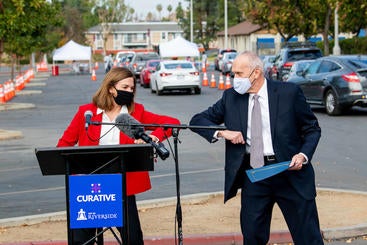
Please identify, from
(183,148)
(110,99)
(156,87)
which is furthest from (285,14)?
(110,99)

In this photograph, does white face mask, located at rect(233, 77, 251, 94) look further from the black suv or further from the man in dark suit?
the black suv

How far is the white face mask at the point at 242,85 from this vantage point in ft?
20.9

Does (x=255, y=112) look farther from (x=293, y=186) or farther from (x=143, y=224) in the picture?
(x=143, y=224)

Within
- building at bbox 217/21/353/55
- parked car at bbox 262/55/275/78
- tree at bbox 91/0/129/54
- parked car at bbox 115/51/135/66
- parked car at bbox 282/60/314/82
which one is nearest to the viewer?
parked car at bbox 282/60/314/82

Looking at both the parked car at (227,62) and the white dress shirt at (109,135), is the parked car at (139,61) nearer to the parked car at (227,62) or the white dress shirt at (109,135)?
the parked car at (227,62)

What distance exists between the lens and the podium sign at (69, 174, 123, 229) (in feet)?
19.6

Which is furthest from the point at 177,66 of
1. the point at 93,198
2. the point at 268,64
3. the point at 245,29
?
the point at 245,29

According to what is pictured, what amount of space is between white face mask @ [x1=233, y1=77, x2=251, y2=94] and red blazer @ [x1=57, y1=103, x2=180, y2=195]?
540 mm

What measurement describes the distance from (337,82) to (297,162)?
17397 millimetres

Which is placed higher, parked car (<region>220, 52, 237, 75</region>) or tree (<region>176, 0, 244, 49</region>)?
tree (<region>176, 0, 244, 49</region>)

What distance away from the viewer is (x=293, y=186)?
6461 mm

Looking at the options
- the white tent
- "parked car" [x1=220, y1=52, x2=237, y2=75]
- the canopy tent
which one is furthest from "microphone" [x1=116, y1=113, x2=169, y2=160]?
the canopy tent

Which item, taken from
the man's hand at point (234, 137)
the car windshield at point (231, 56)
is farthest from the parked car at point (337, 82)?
the car windshield at point (231, 56)

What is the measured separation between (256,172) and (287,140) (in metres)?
0.35
